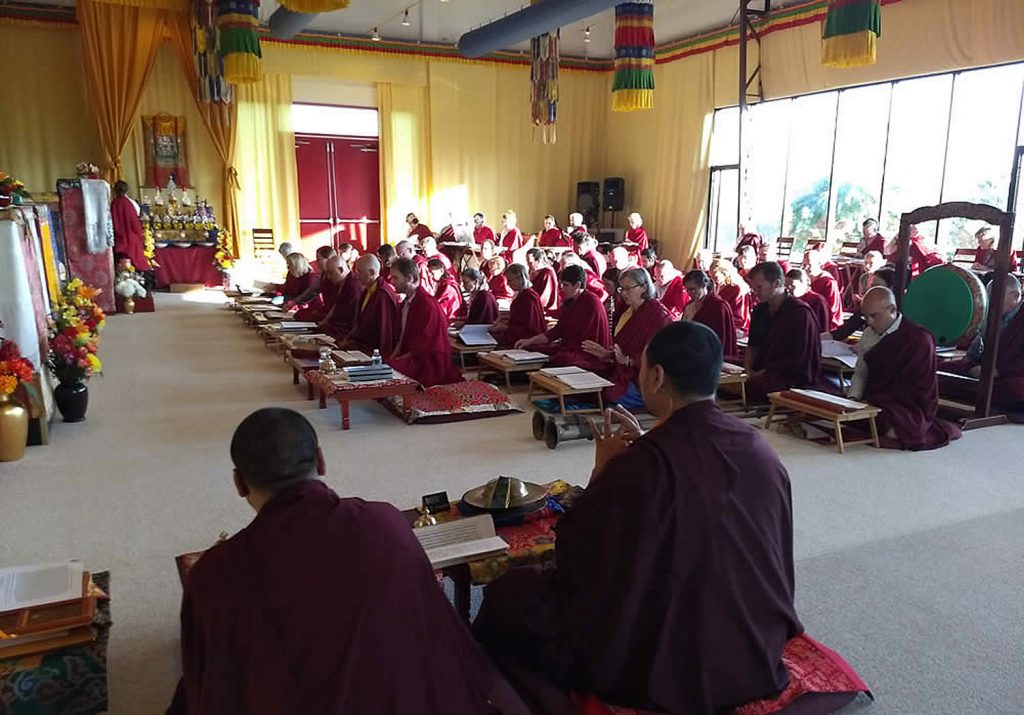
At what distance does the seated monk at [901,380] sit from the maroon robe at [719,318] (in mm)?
Result: 1335

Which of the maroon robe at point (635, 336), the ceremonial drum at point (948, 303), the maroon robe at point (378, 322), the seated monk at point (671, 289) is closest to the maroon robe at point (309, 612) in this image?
the maroon robe at point (635, 336)

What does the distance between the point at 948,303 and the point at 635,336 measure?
247 cm

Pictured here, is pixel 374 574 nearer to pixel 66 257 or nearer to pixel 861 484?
pixel 861 484

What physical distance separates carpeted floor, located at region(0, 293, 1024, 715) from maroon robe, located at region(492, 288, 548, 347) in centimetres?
91

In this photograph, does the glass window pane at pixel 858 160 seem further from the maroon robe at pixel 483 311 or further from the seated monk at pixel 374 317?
the seated monk at pixel 374 317

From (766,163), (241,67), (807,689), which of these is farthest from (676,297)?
(766,163)

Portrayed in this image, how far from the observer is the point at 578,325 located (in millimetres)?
6656

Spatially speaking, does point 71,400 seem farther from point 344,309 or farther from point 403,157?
point 403,157

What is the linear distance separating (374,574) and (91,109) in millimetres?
15188

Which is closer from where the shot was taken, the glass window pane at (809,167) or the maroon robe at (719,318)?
the maroon robe at (719,318)

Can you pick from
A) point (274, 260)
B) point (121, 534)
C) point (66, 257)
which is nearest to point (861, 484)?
point (121, 534)

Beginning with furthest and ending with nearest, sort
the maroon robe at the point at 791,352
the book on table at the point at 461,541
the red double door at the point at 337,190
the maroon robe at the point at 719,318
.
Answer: the red double door at the point at 337,190, the maroon robe at the point at 719,318, the maroon robe at the point at 791,352, the book on table at the point at 461,541

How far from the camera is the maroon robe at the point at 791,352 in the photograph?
606 centimetres

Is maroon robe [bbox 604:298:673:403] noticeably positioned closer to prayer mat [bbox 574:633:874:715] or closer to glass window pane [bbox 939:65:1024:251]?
prayer mat [bbox 574:633:874:715]
